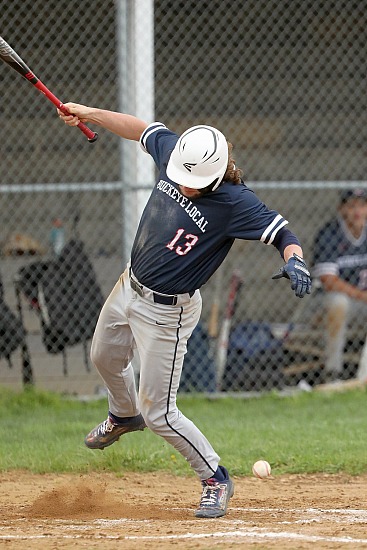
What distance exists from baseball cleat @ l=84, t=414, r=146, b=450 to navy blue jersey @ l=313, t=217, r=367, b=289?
13.0ft

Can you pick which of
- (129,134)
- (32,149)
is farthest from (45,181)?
(129,134)

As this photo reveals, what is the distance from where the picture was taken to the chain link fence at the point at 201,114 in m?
10.2

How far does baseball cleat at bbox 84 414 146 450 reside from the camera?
5207 mm

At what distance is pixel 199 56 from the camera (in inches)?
416

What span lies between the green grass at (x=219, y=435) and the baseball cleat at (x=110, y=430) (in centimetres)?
78

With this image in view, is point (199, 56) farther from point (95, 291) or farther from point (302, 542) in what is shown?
point (302, 542)

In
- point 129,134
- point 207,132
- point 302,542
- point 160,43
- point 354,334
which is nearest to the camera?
point 302,542

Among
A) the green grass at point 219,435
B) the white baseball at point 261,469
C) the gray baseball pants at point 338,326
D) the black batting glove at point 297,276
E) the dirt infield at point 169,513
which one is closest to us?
the dirt infield at point 169,513

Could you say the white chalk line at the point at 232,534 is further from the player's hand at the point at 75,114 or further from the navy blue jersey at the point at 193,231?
the player's hand at the point at 75,114

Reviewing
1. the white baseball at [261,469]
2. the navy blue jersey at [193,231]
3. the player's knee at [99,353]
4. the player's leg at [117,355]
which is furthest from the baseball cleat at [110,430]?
the navy blue jersey at [193,231]

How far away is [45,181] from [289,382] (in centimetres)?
362

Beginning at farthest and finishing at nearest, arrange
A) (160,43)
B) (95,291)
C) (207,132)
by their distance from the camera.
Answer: (160,43) < (95,291) < (207,132)

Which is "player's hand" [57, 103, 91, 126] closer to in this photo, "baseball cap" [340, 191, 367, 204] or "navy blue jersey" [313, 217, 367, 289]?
"navy blue jersey" [313, 217, 367, 289]

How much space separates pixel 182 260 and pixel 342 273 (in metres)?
4.54
